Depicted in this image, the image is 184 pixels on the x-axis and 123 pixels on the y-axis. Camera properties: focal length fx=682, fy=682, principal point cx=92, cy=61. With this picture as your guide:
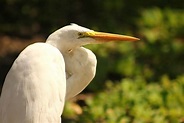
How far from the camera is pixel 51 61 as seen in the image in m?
4.68

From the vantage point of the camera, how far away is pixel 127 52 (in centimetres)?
1009

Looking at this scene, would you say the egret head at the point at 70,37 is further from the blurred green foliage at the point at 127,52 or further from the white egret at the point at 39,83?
the blurred green foliage at the point at 127,52

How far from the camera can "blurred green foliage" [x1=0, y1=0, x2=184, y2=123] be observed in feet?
23.8

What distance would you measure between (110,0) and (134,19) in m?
0.74

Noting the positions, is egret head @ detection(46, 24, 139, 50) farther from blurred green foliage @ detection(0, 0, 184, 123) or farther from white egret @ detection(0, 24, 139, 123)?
blurred green foliage @ detection(0, 0, 184, 123)

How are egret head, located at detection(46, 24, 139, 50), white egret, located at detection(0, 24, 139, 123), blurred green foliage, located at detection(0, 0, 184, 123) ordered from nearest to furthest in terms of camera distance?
white egret, located at detection(0, 24, 139, 123) → egret head, located at detection(46, 24, 139, 50) → blurred green foliage, located at detection(0, 0, 184, 123)

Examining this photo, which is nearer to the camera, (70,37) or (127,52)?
(70,37)

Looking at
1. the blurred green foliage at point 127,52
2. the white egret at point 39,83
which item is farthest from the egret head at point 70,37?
the blurred green foliage at point 127,52

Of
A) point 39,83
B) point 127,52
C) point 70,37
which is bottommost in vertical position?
point 39,83

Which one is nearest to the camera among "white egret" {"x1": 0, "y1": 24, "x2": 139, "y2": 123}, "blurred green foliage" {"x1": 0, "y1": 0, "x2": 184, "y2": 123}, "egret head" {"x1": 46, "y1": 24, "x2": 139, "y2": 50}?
"white egret" {"x1": 0, "y1": 24, "x2": 139, "y2": 123}

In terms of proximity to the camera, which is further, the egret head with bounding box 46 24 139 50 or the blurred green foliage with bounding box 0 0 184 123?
the blurred green foliage with bounding box 0 0 184 123

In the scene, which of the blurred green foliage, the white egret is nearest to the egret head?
the white egret

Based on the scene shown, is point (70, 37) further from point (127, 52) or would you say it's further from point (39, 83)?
point (127, 52)

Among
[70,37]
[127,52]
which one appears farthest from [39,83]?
[127,52]
